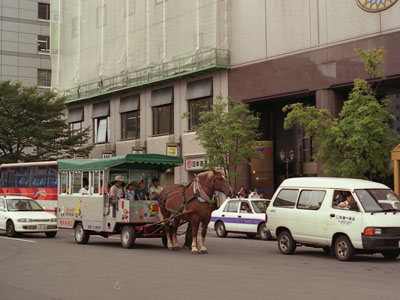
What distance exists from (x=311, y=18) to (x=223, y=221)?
12.8 meters

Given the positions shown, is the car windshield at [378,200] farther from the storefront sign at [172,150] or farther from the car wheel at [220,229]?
the storefront sign at [172,150]

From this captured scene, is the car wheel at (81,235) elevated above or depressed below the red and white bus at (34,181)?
below

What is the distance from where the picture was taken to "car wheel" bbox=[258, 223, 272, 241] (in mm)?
22609

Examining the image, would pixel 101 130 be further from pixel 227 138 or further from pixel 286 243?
pixel 286 243

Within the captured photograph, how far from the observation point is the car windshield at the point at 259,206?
23.3 m

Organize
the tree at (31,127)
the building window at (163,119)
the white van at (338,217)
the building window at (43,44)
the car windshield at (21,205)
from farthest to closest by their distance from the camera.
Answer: the building window at (43,44)
the tree at (31,127)
the building window at (163,119)
the car windshield at (21,205)
the white van at (338,217)

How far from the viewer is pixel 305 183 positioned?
16344 mm

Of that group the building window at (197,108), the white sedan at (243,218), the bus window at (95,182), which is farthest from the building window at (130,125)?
the bus window at (95,182)

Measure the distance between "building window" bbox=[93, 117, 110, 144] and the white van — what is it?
103 ft

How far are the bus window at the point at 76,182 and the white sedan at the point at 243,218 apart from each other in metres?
6.68

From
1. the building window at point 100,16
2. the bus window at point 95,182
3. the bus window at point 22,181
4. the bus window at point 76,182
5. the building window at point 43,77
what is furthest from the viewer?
the building window at point 43,77

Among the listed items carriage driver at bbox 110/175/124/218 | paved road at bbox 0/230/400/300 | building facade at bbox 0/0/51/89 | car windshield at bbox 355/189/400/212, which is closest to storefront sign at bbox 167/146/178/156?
carriage driver at bbox 110/175/124/218

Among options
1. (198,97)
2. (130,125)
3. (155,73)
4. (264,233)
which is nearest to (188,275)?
(264,233)

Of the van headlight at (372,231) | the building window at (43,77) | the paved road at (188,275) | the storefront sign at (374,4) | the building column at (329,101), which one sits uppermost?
the building window at (43,77)
